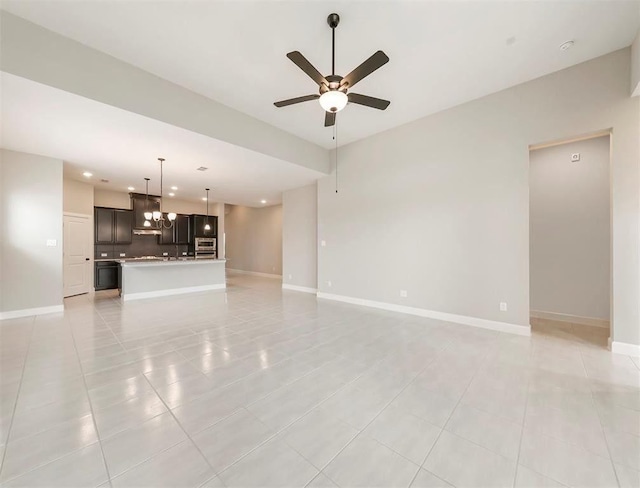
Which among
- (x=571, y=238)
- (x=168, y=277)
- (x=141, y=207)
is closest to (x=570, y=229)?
(x=571, y=238)

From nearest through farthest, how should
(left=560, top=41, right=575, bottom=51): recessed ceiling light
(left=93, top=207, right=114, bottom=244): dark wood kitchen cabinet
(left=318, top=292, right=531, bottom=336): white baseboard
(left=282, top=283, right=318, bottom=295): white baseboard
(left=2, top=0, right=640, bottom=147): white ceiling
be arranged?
(left=2, top=0, right=640, bottom=147): white ceiling, (left=560, top=41, right=575, bottom=51): recessed ceiling light, (left=318, top=292, right=531, bottom=336): white baseboard, (left=282, top=283, right=318, bottom=295): white baseboard, (left=93, top=207, right=114, bottom=244): dark wood kitchen cabinet

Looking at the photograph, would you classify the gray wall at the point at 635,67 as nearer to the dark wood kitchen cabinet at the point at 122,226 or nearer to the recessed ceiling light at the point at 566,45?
the recessed ceiling light at the point at 566,45

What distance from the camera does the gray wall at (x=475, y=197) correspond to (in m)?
2.96

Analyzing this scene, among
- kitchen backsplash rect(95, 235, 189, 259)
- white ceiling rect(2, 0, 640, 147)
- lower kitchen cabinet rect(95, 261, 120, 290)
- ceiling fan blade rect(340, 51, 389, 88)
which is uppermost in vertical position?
white ceiling rect(2, 0, 640, 147)

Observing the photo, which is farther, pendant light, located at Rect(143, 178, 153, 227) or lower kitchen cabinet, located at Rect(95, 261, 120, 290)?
lower kitchen cabinet, located at Rect(95, 261, 120, 290)

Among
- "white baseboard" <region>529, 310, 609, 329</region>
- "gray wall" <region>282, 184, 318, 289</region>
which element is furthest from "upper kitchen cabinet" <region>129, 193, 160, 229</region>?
"white baseboard" <region>529, 310, 609, 329</region>

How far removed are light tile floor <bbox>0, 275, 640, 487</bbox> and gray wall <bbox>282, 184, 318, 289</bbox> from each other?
11.1 ft

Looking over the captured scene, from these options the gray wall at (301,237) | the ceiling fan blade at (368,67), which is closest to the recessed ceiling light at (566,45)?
the ceiling fan blade at (368,67)

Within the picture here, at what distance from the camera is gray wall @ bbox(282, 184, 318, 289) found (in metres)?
6.85

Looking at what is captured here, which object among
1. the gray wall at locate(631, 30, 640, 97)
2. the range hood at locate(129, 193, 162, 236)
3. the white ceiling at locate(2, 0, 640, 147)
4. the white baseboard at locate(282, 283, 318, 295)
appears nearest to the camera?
the white ceiling at locate(2, 0, 640, 147)

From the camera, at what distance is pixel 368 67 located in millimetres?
2176

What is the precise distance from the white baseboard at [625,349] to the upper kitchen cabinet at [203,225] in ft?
33.5

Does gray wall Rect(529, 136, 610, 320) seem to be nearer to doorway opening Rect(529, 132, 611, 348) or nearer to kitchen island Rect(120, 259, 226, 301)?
doorway opening Rect(529, 132, 611, 348)

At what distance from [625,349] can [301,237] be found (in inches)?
238
